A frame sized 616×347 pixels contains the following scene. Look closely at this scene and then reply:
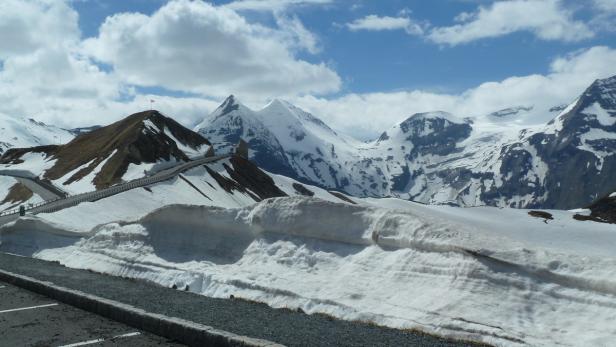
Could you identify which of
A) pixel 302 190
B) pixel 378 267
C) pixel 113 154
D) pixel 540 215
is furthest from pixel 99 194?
pixel 302 190

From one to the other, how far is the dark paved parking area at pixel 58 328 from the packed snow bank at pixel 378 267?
15.1ft

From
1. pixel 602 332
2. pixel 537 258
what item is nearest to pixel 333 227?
pixel 537 258

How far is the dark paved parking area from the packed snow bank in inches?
181

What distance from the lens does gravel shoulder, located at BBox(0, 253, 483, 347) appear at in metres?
11.0

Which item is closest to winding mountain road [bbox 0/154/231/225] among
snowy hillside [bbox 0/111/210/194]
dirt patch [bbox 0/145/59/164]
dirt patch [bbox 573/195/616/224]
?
snowy hillside [bbox 0/111/210/194]

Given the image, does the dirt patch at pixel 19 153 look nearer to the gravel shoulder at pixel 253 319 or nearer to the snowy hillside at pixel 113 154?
the snowy hillside at pixel 113 154

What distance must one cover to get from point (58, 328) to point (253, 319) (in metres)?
4.02

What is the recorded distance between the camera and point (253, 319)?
41.9 ft

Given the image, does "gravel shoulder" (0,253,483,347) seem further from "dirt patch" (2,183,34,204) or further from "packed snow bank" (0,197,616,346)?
"dirt patch" (2,183,34,204)

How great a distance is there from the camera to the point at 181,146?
479 ft

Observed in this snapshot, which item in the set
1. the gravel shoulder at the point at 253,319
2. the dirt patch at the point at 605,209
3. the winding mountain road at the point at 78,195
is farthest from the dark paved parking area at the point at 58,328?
the dirt patch at the point at 605,209

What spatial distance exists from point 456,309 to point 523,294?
5.06 feet

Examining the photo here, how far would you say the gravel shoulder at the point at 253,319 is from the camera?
1102cm

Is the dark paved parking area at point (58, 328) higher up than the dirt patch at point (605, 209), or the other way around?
the dirt patch at point (605, 209)
